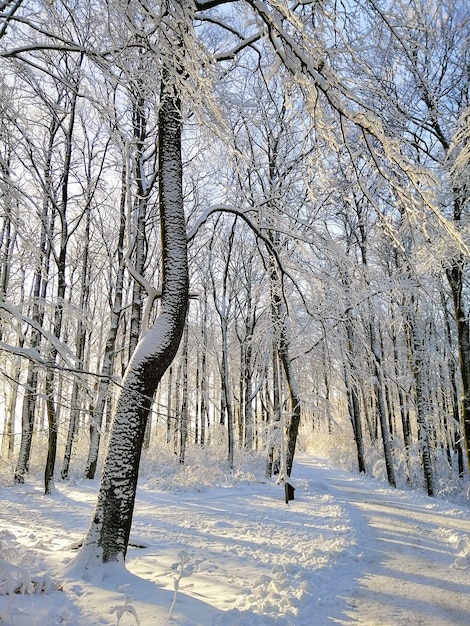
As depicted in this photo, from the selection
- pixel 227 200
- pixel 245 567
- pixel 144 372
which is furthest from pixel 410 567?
pixel 227 200

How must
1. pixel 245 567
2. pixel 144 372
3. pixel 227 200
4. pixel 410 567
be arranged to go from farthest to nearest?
pixel 227 200 < pixel 410 567 < pixel 245 567 < pixel 144 372

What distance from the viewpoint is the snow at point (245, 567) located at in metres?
3.51

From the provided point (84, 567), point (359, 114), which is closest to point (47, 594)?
point (84, 567)

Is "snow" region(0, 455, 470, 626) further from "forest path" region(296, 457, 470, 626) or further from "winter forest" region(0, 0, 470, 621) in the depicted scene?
"winter forest" region(0, 0, 470, 621)

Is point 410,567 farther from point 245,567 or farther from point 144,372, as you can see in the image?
point 144,372

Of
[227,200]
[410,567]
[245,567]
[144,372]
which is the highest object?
[227,200]

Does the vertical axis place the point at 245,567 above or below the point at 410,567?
above

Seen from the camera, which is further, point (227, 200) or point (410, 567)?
point (227, 200)

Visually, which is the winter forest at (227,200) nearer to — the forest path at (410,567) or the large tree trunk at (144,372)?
the large tree trunk at (144,372)

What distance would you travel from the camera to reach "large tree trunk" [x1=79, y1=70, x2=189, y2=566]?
14.6 feet

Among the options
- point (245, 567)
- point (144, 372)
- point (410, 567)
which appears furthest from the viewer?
point (410, 567)

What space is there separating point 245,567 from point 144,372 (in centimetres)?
285

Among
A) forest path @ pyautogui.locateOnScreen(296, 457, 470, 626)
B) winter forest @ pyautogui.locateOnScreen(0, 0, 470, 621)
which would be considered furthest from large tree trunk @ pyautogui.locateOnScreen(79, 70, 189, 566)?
forest path @ pyautogui.locateOnScreen(296, 457, 470, 626)

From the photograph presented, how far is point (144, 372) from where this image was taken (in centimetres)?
483
